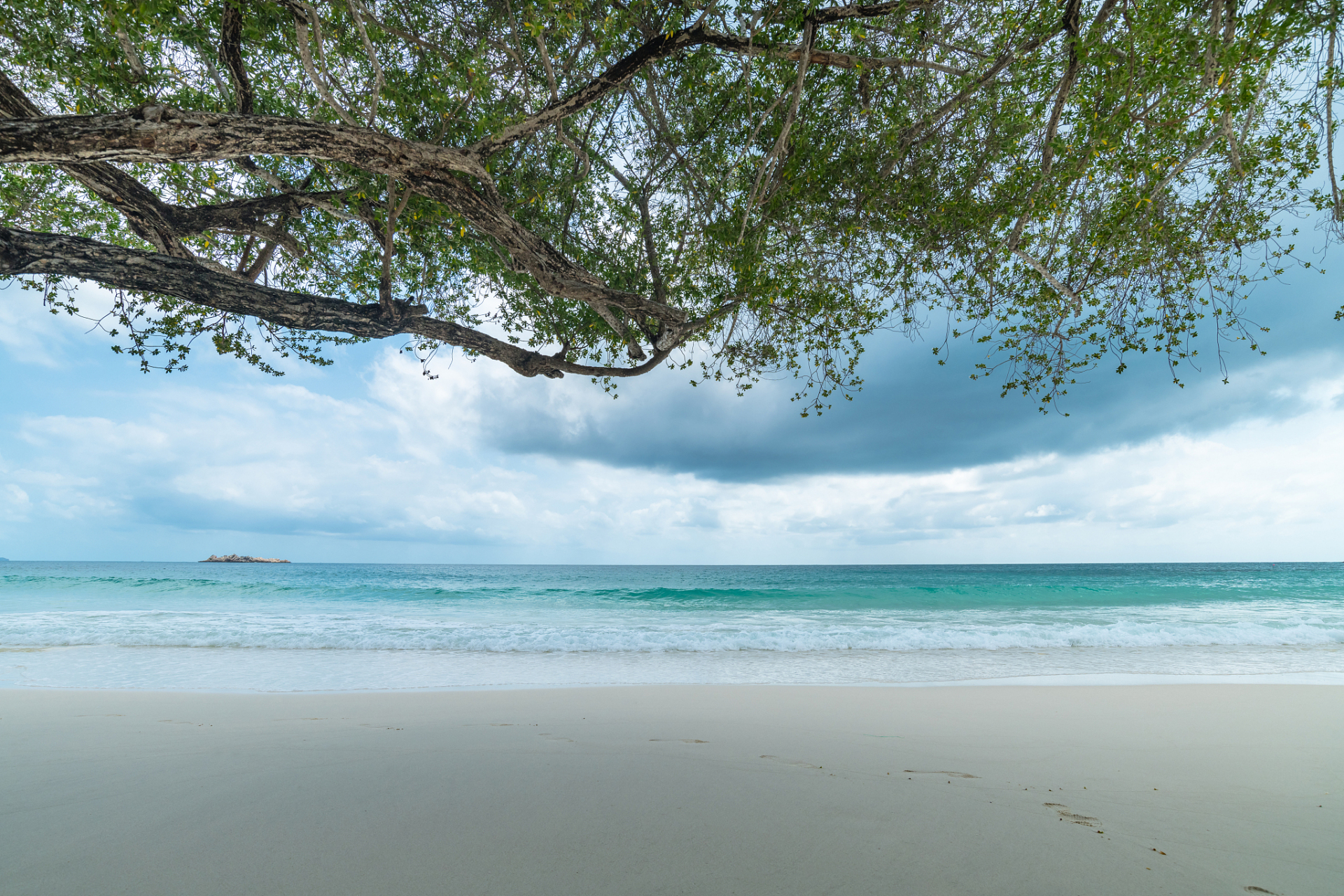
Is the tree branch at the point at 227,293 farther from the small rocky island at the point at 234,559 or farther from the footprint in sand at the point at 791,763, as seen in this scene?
the small rocky island at the point at 234,559

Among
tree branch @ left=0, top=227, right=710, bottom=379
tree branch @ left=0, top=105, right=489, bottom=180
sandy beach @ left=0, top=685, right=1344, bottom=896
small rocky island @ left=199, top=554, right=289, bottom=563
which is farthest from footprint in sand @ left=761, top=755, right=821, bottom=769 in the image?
small rocky island @ left=199, top=554, right=289, bottom=563

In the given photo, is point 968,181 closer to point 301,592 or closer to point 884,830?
point 884,830

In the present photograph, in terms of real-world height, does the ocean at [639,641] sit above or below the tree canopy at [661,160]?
below

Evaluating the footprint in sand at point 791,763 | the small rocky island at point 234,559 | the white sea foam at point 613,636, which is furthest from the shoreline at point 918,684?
the small rocky island at point 234,559

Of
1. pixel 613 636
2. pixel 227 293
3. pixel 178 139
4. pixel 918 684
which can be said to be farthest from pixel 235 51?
pixel 613 636

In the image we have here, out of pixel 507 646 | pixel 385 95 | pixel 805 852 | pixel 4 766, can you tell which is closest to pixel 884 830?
pixel 805 852

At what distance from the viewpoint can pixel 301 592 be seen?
71.6ft

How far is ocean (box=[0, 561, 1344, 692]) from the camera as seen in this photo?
6738 millimetres

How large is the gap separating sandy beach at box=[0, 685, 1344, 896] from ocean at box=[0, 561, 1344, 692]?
8.40ft

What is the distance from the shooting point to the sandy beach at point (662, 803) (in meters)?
1.79

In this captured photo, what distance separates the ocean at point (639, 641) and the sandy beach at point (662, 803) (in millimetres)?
2560

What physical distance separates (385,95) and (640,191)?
2612mm

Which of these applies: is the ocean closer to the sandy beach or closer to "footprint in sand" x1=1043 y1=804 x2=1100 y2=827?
the sandy beach

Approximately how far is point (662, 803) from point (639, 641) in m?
7.57
